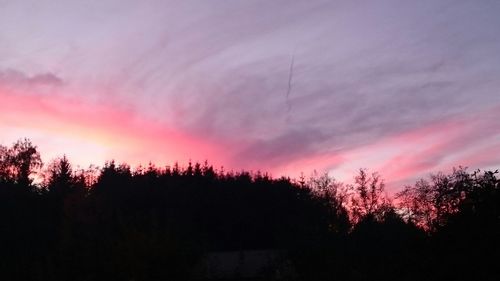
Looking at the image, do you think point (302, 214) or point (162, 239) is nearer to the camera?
point (162, 239)

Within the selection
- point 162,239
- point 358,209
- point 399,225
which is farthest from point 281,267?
point 358,209

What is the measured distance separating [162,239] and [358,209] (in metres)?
36.8

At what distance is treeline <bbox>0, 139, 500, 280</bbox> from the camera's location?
13936mm

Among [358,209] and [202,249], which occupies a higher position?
[358,209]

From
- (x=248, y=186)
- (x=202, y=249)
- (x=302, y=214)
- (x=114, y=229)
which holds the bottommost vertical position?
(x=202, y=249)

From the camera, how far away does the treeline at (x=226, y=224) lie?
1394 centimetres

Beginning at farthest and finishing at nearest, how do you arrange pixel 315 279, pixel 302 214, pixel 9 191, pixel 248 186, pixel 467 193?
pixel 248 186
pixel 302 214
pixel 9 191
pixel 315 279
pixel 467 193

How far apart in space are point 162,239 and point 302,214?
32393 millimetres

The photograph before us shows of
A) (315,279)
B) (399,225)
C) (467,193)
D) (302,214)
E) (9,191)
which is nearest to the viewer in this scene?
(467,193)

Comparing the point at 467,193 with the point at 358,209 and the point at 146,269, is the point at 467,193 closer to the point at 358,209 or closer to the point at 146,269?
the point at 146,269

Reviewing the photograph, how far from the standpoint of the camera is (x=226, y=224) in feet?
184

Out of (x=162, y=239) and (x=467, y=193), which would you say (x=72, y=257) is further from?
(x=467, y=193)

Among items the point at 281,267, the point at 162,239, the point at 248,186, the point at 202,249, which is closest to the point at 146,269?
A: the point at 162,239

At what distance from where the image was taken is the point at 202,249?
1106 inches
